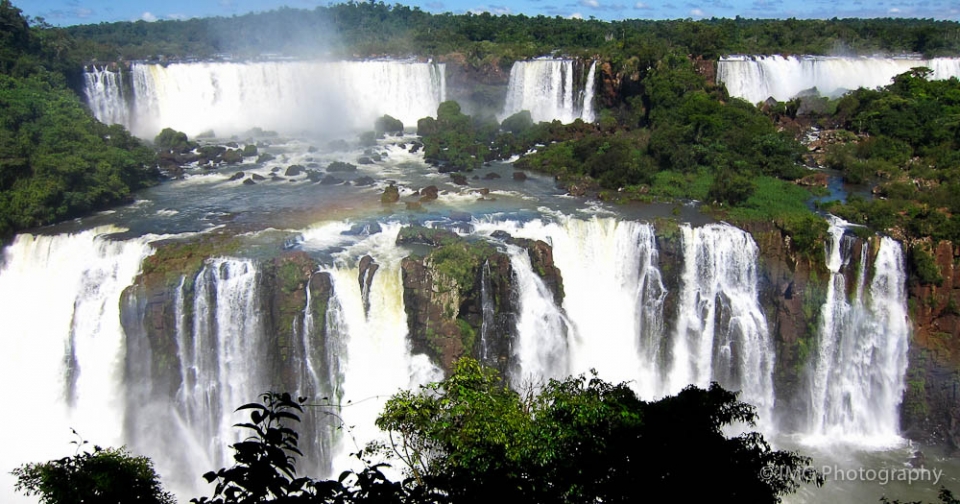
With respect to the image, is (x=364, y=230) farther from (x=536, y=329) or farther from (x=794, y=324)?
(x=794, y=324)

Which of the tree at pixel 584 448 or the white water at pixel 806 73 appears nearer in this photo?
the tree at pixel 584 448

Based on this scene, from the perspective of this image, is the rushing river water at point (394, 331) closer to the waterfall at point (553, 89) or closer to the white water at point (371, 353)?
the white water at point (371, 353)

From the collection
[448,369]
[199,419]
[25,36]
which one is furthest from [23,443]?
[25,36]

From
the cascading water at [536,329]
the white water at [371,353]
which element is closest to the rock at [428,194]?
the cascading water at [536,329]

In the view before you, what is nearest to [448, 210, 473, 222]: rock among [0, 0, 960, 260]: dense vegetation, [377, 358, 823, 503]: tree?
[0, 0, 960, 260]: dense vegetation

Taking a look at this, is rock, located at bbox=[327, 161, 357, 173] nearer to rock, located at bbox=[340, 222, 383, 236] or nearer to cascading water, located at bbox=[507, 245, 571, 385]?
rock, located at bbox=[340, 222, 383, 236]

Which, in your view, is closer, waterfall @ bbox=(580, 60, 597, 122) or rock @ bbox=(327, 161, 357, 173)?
rock @ bbox=(327, 161, 357, 173)
